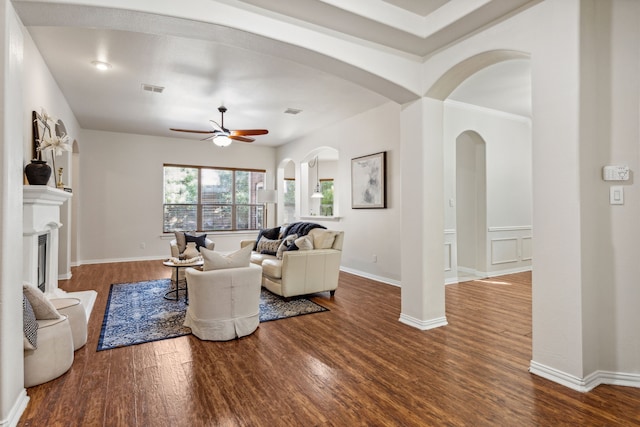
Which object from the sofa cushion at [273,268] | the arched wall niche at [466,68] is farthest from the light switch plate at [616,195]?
the sofa cushion at [273,268]

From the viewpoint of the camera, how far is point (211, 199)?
28.8 ft

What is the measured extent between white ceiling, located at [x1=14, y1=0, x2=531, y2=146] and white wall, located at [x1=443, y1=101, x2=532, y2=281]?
0.29 m

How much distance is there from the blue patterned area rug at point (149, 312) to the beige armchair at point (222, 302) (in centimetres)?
37

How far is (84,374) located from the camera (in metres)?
2.51

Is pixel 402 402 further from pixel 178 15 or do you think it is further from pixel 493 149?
pixel 493 149

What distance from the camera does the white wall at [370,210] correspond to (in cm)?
544

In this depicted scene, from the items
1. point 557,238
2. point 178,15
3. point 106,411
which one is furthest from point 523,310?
point 178,15

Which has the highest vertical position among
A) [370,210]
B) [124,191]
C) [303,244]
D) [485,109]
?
[485,109]

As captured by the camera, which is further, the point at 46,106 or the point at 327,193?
the point at 327,193

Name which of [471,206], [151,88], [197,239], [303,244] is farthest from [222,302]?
[471,206]

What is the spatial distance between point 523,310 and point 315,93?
157 inches

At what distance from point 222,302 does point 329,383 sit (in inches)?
49.9

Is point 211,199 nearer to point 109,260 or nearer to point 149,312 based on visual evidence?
point 109,260

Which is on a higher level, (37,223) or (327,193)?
(327,193)
